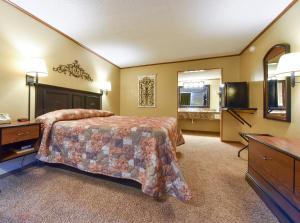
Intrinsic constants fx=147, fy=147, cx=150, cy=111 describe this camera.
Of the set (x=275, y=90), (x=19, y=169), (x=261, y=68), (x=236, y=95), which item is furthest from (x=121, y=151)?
(x=236, y=95)

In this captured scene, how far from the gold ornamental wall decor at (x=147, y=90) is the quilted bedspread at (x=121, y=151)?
2.94 meters

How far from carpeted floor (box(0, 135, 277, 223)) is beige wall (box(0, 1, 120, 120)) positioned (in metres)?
1.07

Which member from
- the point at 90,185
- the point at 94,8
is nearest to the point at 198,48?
the point at 94,8

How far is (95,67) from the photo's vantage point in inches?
150

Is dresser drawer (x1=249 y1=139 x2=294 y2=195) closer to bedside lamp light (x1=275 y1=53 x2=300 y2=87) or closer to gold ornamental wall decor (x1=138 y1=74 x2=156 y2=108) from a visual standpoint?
bedside lamp light (x1=275 y1=53 x2=300 y2=87)

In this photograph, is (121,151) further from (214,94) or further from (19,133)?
(214,94)

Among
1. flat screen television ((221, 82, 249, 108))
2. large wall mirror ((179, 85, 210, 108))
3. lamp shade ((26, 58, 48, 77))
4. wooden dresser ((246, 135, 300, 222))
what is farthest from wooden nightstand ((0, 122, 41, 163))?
large wall mirror ((179, 85, 210, 108))

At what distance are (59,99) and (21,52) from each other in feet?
2.96

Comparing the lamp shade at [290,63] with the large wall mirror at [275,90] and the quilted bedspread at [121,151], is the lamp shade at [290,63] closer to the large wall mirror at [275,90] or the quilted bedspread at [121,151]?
the large wall mirror at [275,90]

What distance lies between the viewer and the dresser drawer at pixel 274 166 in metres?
1.12

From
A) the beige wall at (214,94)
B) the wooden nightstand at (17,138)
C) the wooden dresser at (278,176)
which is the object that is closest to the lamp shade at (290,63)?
the wooden dresser at (278,176)

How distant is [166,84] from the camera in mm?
4668

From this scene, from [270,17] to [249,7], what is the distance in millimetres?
527

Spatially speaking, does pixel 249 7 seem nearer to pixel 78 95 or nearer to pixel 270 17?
pixel 270 17
